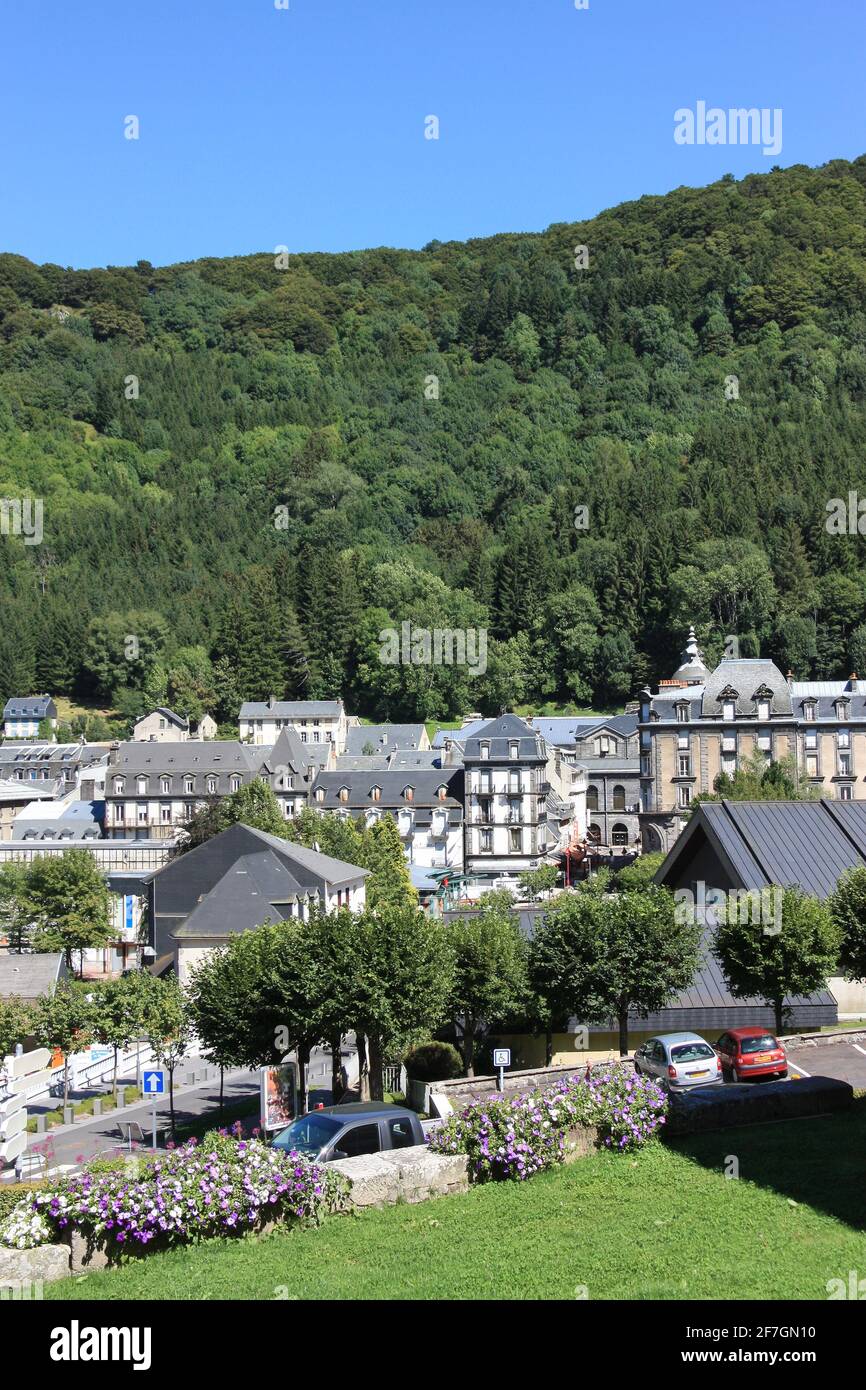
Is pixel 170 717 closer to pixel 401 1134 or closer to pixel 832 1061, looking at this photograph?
pixel 832 1061

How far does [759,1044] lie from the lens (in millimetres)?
23562

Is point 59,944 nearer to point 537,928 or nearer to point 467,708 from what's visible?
point 537,928

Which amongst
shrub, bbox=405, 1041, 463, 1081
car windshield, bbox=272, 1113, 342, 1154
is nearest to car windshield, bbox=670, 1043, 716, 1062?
car windshield, bbox=272, 1113, 342, 1154

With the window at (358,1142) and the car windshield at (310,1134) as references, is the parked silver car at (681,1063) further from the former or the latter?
the car windshield at (310,1134)

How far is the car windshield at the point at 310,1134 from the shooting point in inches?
745

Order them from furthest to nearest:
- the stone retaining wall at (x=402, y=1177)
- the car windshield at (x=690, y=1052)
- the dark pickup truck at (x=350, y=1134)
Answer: the car windshield at (x=690, y=1052) < the dark pickup truck at (x=350, y=1134) < the stone retaining wall at (x=402, y=1177)

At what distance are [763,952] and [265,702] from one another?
127450 millimetres

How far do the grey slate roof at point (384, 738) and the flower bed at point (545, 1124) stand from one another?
111701 mm

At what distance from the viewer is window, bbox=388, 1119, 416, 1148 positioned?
19.2 metres

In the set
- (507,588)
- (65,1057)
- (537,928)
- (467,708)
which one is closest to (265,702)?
(467,708)

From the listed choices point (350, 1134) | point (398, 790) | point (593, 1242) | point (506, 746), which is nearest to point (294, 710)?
point (398, 790)

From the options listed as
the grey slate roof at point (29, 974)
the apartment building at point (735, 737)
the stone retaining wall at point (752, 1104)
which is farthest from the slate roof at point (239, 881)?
the stone retaining wall at point (752, 1104)

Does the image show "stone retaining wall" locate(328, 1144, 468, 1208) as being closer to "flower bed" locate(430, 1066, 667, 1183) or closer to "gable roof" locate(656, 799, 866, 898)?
"flower bed" locate(430, 1066, 667, 1183)

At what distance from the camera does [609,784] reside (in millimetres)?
117500
